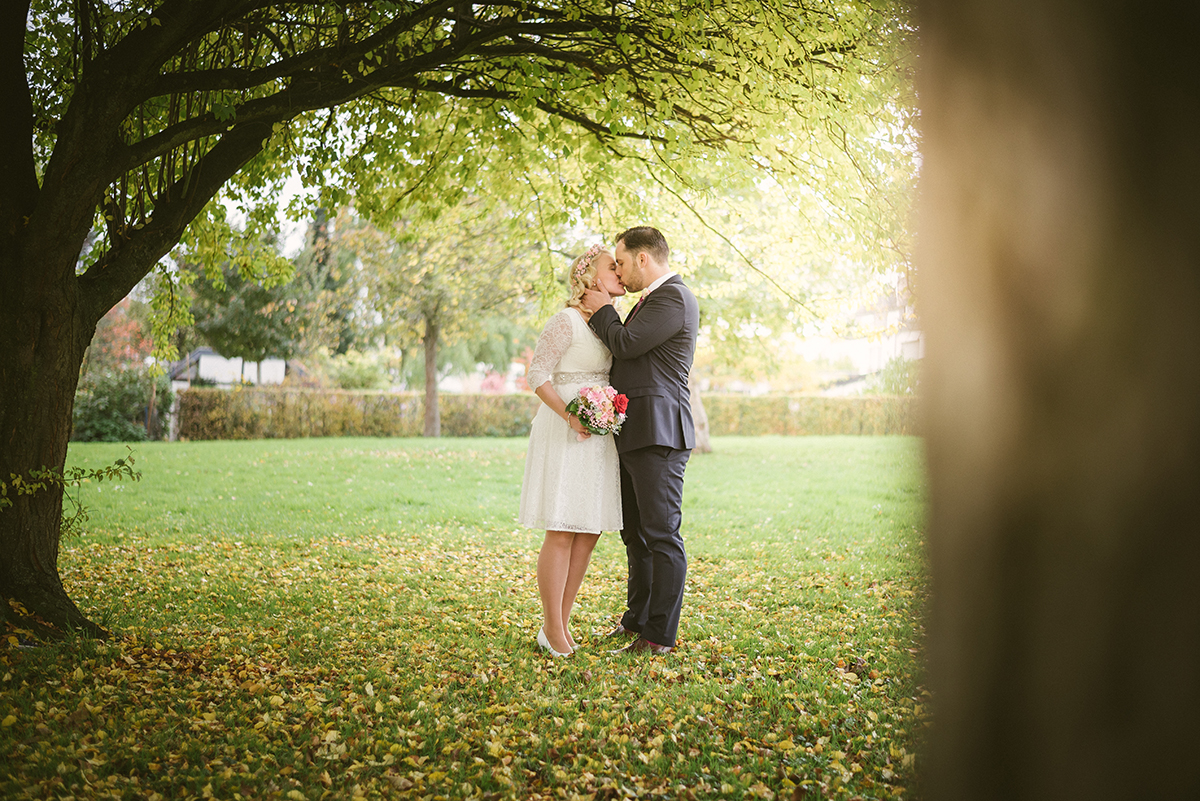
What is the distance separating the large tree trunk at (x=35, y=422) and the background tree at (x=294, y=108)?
1 centimetres

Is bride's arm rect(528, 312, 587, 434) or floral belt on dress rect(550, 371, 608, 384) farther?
floral belt on dress rect(550, 371, 608, 384)

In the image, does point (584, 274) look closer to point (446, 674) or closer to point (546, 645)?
point (546, 645)

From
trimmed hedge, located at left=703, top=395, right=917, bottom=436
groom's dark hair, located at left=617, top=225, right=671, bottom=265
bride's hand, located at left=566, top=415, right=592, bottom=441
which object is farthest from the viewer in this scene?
trimmed hedge, located at left=703, top=395, right=917, bottom=436

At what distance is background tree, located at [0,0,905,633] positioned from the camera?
14.4 ft

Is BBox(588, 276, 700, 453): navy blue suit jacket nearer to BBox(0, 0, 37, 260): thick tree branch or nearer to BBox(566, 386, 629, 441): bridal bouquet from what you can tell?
BBox(566, 386, 629, 441): bridal bouquet

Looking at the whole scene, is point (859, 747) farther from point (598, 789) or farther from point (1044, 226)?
point (1044, 226)

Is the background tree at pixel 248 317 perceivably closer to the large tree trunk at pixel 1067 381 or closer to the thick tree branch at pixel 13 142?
the thick tree branch at pixel 13 142

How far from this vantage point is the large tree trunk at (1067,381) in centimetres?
111

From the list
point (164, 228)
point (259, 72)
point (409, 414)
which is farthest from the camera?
point (409, 414)

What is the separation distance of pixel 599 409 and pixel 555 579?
1079 millimetres

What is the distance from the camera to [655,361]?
471 centimetres

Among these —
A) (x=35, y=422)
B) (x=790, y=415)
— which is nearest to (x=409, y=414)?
(x=790, y=415)

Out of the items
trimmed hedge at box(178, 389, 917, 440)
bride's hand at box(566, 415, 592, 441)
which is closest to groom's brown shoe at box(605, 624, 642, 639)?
bride's hand at box(566, 415, 592, 441)

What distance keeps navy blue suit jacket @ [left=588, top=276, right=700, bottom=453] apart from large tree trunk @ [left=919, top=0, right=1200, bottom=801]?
3202mm
